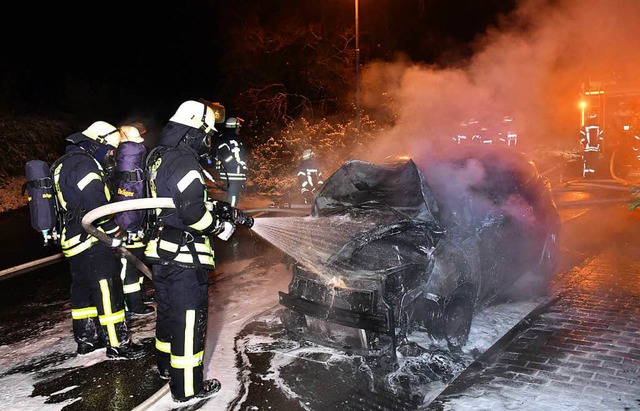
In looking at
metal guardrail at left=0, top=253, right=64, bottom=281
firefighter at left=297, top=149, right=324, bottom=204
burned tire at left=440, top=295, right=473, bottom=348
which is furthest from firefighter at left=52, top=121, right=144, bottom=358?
firefighter at left=297, top=149, right=324, bottom=204

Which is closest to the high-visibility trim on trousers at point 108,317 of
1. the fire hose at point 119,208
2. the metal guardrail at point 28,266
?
the fire hose at point 119,208

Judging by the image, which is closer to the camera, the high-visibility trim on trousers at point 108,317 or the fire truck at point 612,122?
the high-visibility trim on trousers at point 108,317

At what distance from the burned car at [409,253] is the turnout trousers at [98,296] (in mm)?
1642

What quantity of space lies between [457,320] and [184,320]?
2.54 metres

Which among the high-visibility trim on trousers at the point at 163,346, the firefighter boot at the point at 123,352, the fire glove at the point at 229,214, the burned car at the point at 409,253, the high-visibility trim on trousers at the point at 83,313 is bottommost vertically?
the firefighter boot at the point at 123,352

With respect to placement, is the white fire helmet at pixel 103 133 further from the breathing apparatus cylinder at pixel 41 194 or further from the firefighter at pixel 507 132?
the firefighter at pixel 507 132

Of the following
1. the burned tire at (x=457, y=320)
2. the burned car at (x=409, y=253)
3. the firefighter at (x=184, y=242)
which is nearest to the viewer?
the firefighter at (x=184, y=242)

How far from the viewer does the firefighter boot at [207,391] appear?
167 inches

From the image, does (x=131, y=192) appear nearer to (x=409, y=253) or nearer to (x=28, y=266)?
(x=409, y=253)

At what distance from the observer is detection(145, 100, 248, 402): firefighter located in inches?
160

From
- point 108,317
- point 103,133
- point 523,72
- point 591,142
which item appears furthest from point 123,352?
point 591,142

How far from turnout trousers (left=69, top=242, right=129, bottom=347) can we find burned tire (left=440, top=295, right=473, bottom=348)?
3.14m

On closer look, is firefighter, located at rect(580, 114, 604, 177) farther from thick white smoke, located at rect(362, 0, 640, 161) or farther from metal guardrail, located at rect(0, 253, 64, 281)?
metal guardrail, located at rect(0, 253, 64, 281)

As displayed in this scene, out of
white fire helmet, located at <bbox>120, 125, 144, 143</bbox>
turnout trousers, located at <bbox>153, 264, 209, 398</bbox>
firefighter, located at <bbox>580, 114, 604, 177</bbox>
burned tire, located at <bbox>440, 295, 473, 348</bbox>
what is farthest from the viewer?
firefighter, located at <bbox>580, 114, 604, 177</bbox>
